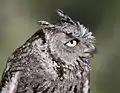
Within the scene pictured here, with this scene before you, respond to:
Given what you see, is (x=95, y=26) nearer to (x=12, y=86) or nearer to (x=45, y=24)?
(x=45, y=24)

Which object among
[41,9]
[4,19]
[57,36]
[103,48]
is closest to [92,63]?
[103,48]

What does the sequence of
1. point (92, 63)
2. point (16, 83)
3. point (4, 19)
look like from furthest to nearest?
point (4, 19) → point (92, 63) → point (16, 83)

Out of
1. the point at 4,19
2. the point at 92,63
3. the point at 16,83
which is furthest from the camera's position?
the point at 4,19

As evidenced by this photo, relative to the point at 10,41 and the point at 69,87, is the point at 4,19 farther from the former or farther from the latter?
the point at 69,87

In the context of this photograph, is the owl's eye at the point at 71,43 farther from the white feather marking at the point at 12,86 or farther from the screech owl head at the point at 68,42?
the white feather marking at the point at 12,86

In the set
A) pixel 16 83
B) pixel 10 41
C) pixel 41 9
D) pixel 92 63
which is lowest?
pixel 16 83

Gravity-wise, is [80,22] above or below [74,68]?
above

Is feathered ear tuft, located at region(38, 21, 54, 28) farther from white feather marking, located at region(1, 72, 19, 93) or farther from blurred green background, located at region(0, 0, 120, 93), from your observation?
white feather marking, located at region(1, 72, 19, 93)
